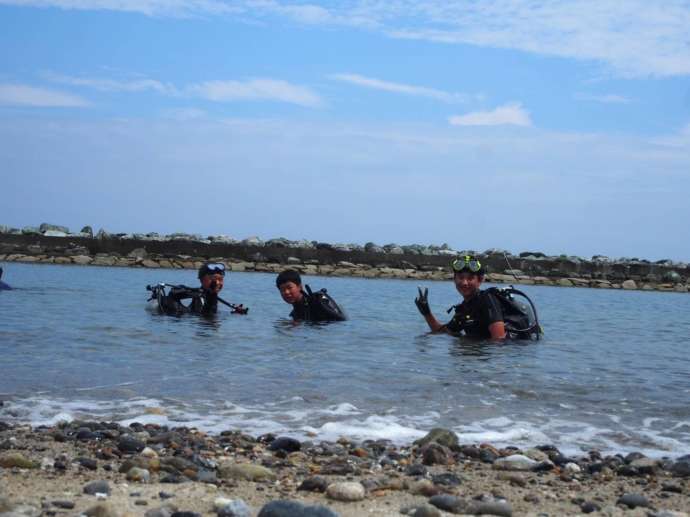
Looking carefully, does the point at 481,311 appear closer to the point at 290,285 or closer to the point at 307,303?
the point at 290,285

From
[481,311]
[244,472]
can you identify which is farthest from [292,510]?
[481,311]

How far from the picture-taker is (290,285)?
1249 centimetres

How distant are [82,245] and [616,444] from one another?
29688 mm

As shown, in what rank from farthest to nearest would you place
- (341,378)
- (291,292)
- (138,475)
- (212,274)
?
(212,274) → (291,292) → (341,378) → (138,475)

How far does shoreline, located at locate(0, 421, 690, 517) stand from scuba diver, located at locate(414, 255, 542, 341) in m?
5.26

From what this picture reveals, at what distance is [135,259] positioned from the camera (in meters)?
31.4

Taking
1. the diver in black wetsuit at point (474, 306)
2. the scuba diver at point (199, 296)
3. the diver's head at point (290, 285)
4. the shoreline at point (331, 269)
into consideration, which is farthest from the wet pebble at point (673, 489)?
the shoreline at point (331, 269)

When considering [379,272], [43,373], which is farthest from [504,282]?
[43,373]

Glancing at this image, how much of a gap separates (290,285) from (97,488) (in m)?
8.48

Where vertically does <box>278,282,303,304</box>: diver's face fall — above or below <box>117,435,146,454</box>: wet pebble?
above

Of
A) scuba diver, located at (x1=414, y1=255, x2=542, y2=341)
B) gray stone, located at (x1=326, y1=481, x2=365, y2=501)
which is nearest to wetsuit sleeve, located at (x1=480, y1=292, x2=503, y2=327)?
scuba diver, located at (x1=414, y1=255, x2=542, y2=341)

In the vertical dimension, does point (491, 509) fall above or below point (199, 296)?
below

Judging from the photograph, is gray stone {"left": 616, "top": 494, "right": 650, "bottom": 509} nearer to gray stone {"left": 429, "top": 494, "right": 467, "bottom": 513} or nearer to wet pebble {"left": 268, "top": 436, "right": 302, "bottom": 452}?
gray stone {"left": 429, "top": 494, "right": 467, "bottom": 513}

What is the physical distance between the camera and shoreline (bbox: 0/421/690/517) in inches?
155
